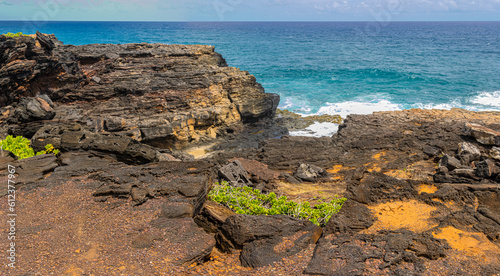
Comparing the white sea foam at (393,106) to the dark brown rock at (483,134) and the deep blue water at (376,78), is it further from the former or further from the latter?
the dark brown rock at (483,134)

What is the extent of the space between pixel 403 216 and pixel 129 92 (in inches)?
816

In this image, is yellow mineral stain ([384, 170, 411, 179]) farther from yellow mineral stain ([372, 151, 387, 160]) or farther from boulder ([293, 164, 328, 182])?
boulder ([293, 164, 328, 182])

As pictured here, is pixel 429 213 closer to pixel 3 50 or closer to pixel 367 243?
pixel 367 243

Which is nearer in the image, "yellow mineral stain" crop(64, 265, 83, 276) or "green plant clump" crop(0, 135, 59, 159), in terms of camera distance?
"yellow mineral stain" crop(64, 265, 83, 276)

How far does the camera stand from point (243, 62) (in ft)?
215

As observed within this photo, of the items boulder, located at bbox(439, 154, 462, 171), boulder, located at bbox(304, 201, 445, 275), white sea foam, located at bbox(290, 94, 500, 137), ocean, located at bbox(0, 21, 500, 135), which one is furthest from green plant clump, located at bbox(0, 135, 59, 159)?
ocean, located at bbox(0, 21, 500, 135)

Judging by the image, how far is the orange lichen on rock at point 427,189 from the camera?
35.3 ft

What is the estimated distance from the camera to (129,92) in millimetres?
23656

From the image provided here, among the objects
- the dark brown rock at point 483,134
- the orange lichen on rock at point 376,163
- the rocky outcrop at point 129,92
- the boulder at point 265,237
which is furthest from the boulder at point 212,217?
the dark brown rock at point 483,134

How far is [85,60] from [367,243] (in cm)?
2612

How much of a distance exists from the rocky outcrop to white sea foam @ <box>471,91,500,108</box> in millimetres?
28692

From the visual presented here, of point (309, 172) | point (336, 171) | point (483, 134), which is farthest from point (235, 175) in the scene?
point (483, 134)

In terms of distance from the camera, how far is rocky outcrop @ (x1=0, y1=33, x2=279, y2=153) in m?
20.4

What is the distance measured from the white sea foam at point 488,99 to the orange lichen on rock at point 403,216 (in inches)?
1466
